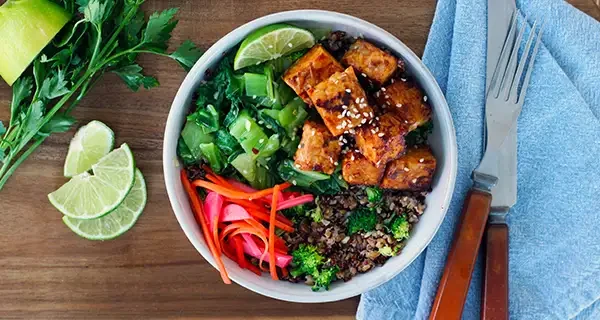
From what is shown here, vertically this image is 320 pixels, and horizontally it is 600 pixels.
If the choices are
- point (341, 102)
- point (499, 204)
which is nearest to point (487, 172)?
point (499, 204)

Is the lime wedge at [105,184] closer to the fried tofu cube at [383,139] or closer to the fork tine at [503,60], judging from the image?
the fried tofu cube at [383,139]

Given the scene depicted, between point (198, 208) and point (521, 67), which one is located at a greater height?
point (521, 67)

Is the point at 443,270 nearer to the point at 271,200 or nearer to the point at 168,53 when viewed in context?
the point at 271,200

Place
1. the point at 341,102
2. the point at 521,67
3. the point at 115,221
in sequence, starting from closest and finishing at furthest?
the point at 341,102, the point at 521,67, the point at 115,221

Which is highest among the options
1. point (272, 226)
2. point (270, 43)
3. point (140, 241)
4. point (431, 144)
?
point (270, 43)

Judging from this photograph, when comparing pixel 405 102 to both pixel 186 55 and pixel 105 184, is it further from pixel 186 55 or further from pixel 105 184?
pixel 105 184

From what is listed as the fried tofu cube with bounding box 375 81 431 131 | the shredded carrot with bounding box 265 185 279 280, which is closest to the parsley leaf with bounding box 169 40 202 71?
the shredded carrot with bounding box 265 185 279 280
